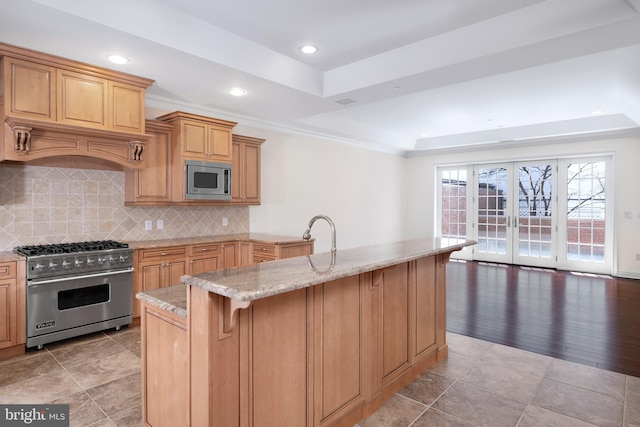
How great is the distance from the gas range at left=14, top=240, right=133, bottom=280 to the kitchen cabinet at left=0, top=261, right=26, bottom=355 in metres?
0.09

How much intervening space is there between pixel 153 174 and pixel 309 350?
10.3 feet

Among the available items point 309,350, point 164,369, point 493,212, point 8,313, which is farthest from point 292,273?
point 493,212

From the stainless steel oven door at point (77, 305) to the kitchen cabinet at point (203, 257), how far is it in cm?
69

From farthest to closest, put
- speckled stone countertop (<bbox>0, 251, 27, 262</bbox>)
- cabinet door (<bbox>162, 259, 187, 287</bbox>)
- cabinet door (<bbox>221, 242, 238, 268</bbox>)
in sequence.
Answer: cabinet door (<bbox>221, 242, 238, 268</bbox>), cabinet door (<bbox>162, 259, 187, 287</bbox>), speckled stone countertop (<bbox>0, 251, 27, 262</bbox>)

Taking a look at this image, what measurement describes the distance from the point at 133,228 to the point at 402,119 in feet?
15.6

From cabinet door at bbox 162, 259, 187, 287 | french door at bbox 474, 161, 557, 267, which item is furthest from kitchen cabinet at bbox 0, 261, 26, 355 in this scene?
french door at bbox 474, 161, 557, 267

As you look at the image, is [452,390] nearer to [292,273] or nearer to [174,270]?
[292,273]

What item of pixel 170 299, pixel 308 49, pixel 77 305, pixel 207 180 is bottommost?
pixel 77 305

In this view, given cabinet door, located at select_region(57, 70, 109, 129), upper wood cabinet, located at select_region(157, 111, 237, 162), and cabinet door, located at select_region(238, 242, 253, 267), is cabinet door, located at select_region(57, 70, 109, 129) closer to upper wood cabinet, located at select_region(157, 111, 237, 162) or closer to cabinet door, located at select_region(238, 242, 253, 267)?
upper wood cabinet, located at select_region(157, 111, 237, 162)

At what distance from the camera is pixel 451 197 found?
874 centimetres

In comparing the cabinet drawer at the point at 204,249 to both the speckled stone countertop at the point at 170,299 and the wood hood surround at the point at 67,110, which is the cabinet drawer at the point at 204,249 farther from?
the speckled stone countertop at the point at 170,299

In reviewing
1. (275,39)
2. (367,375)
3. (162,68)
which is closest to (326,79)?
(275,39)

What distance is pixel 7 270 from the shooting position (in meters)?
3.11

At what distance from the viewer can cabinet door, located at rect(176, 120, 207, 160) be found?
4316 millimetres
